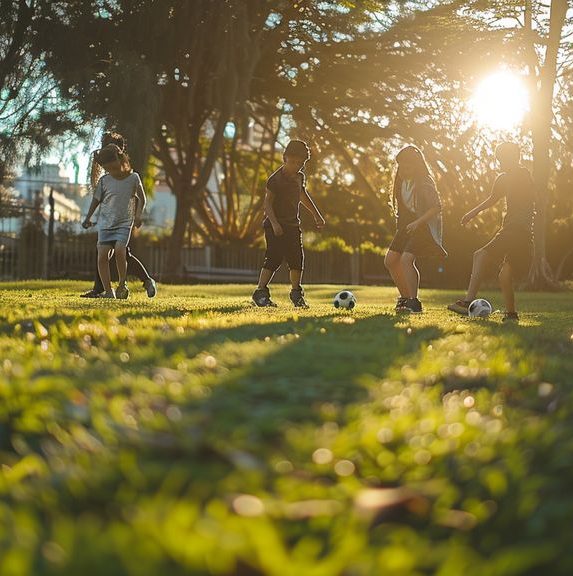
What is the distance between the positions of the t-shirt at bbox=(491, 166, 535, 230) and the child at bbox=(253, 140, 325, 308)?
2042mm

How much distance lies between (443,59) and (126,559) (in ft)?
75.8

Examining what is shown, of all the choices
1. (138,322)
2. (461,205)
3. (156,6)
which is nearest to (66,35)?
(156,6)

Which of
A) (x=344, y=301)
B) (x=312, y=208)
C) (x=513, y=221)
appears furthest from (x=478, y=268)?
(x=312, y=208)

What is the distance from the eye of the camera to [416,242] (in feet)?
32.0

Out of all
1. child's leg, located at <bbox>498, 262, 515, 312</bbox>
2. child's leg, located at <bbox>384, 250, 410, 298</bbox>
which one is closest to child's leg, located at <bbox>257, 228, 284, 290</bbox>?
child's leg, located at <bbox>384, 250, 410, 298</bbox>

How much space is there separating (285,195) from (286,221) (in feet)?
0.99

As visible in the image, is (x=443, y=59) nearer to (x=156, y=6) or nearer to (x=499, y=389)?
(x=156, y=6)

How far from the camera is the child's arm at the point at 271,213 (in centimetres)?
998

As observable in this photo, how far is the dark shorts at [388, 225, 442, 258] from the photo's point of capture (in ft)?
31.9

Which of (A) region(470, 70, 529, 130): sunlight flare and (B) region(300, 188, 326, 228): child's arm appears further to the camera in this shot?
(A) region(470, 70, 529, 130): sunlight flare

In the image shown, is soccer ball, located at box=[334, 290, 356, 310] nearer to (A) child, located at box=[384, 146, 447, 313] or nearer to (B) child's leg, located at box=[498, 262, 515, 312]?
(A) child, located at box=[384, 146, 447, 313]

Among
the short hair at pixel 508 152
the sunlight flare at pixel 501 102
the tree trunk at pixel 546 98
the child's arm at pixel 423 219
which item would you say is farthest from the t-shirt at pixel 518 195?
the sunlight flare at pixel 501 102

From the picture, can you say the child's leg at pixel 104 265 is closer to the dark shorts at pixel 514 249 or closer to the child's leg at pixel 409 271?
the child's leg at pixel 409 271

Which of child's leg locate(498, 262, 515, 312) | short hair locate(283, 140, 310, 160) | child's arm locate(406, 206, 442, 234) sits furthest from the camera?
short hair locate(283, 140, 310, 160)
